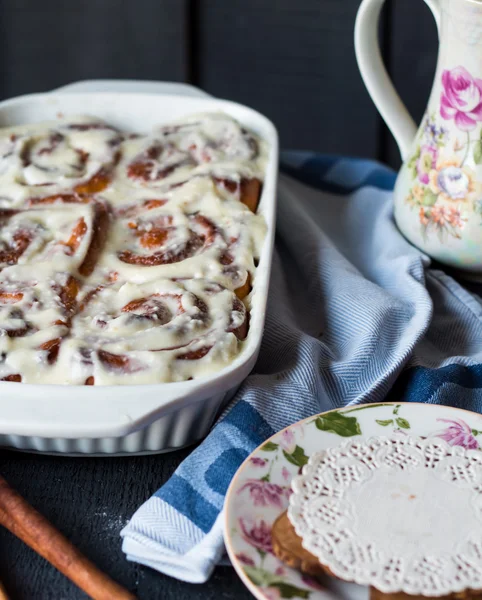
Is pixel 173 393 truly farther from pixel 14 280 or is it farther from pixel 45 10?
pixel 45 10

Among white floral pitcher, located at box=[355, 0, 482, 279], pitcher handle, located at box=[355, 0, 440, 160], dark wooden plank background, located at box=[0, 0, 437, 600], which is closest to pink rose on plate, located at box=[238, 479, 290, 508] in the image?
white floral pitcher, located at box=[355, 0, 482, 279]

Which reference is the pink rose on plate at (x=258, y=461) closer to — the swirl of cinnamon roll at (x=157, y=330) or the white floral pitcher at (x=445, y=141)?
the swirl of cinnamon roll at (x=157, y=330)

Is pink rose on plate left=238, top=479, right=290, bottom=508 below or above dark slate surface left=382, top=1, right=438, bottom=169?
above

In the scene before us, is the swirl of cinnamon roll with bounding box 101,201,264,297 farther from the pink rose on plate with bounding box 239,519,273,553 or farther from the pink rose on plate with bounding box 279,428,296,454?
the pink rose on plate with bounding box 239,519,273,553

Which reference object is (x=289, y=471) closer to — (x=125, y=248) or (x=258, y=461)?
(x=258, y=461)

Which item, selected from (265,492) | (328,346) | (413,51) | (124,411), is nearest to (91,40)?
(413,51)

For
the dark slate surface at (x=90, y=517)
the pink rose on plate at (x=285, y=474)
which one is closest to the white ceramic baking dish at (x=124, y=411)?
the dark slate surface at (x=90, y=517)

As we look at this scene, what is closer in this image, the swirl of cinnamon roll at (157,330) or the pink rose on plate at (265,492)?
the pink rose on plate at (265,492)
